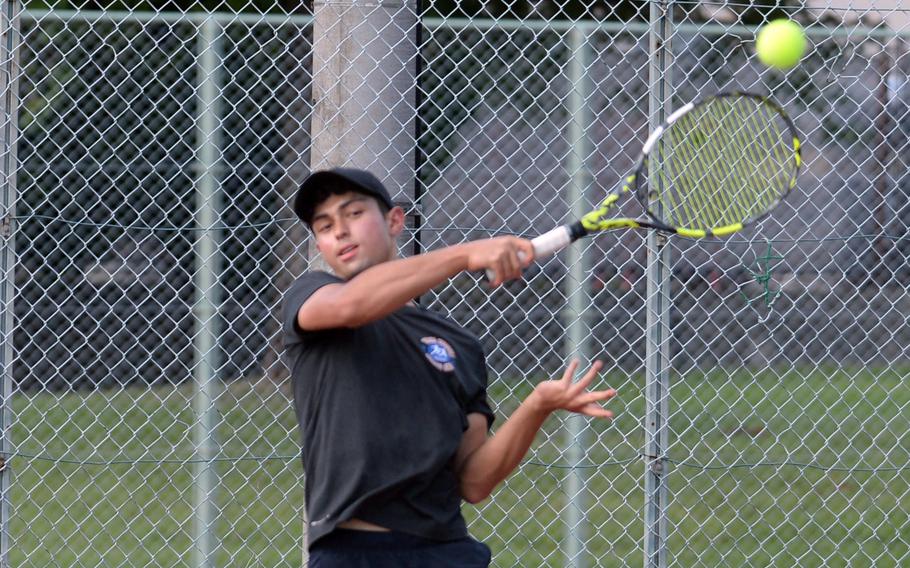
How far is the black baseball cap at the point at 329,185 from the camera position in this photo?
2637 mm

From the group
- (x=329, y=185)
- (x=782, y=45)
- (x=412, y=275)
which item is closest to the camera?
(x=412, y=275)

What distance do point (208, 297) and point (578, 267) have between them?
4.33 ft

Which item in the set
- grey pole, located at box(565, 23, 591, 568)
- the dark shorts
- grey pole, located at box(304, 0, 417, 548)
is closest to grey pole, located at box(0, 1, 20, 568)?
grey pole, located at box(304, 0, 417, 548)

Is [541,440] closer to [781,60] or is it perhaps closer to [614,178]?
[614,178]

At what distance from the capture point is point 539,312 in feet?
19.1

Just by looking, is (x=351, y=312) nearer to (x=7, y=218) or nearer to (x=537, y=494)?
(x=7, y=218)

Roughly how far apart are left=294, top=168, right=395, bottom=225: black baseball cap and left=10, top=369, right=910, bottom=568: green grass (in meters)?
2.25

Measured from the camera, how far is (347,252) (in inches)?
104

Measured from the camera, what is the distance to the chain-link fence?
4.62 meters

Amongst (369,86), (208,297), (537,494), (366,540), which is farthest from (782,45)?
(537,494)

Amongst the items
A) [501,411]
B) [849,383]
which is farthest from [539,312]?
[849,383]

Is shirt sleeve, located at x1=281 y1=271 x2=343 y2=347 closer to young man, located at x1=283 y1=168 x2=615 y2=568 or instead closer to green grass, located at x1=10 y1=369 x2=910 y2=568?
young man, located at x1=283 y1=168 x2=615 y2=568

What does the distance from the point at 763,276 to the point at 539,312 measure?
1.93m

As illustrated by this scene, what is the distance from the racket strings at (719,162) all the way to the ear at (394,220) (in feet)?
2.82
